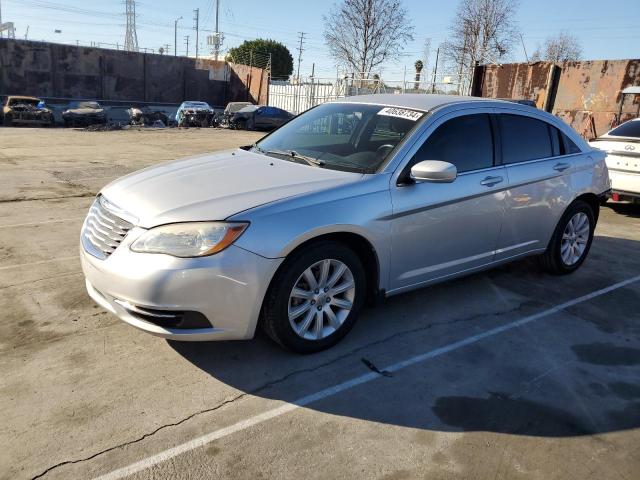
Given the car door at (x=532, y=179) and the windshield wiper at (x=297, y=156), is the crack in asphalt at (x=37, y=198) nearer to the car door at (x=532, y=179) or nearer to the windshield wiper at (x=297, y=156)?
the windshield wiper at (x=297, y=156)

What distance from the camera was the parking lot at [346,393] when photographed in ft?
8.62

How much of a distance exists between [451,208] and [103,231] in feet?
8.05

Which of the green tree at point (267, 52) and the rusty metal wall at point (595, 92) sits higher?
the green tree at point (267, 52)

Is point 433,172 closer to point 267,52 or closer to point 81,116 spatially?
point 81,116

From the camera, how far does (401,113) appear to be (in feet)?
13.9

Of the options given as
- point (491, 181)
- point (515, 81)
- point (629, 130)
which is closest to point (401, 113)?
point (491, 181)

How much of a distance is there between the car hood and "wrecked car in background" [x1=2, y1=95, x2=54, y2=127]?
83.5 feet

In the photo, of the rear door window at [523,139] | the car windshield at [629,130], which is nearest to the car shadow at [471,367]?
the rear door window at [523,139]

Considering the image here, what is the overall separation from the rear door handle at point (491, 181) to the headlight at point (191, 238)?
2145 millimetres

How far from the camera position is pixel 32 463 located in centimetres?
250

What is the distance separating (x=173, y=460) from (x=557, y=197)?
4.07 m

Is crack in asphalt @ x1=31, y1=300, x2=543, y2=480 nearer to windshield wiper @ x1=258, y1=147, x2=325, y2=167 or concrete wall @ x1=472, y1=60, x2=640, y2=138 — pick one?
windshield wiper @ x1=258, y1=147, x2=325, y2=167

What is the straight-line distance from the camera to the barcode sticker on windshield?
4125 mm

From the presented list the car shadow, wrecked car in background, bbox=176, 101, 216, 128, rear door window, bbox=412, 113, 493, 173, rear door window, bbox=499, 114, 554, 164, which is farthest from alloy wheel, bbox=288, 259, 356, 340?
wrecked car in background, bbox=176, 101, 216, 128
